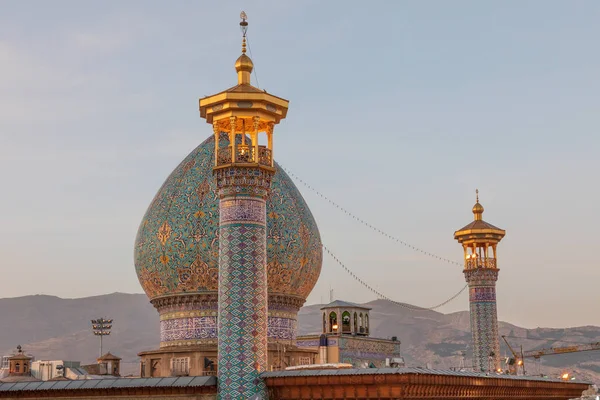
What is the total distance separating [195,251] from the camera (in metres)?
28.0

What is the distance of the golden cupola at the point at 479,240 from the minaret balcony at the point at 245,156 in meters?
16.5

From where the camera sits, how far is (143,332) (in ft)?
525

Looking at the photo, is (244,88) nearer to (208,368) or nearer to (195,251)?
(195,251)

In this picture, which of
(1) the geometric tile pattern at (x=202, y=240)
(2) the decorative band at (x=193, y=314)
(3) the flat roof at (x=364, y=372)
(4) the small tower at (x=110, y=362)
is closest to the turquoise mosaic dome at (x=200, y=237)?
(1) the geometric tile pattern at (x=202, y=240)

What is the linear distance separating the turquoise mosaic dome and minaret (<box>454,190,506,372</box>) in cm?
1068

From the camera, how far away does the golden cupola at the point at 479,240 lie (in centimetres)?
3841

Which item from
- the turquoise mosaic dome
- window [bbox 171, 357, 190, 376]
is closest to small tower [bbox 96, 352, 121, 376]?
the turquoise mosaic dome

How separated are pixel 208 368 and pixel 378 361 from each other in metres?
8.29

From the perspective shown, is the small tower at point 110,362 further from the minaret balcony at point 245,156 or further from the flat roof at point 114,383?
the minaret balcony at point 245,156

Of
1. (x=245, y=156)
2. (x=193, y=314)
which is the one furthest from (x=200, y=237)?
(x=245, y=156)

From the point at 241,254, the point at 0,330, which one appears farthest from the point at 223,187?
the point at 0,330

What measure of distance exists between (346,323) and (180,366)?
8069 millimetres

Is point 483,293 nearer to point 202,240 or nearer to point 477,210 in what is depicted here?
point 477,210

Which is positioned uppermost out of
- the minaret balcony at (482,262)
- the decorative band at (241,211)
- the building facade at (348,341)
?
the minaret balcony at (482,262)
